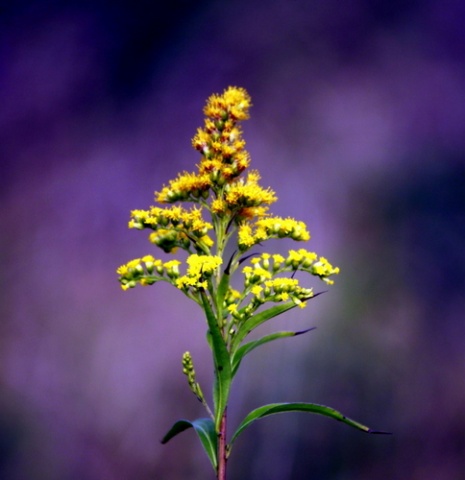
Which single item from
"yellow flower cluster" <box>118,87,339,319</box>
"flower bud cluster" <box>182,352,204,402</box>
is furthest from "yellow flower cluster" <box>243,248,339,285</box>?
"flower bud cluster" <box>182,352,204,402</box>

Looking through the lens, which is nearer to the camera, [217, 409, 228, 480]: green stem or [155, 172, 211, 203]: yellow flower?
[217, 409, 228, 480]: green stem

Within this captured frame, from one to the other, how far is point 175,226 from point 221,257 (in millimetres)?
191

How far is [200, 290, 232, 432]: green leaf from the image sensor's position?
1668mm

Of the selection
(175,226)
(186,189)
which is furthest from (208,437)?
(186,189)

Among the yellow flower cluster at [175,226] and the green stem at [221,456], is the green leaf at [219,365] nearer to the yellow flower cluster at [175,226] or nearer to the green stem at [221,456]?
the green stem at [221,456]

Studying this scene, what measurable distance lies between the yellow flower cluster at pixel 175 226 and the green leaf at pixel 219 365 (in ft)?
0.77

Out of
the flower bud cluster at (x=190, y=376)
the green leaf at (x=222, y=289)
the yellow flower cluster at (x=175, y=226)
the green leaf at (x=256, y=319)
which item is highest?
the yellow flower cluster at (x=175, y=226)

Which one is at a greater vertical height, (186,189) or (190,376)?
(186,189)

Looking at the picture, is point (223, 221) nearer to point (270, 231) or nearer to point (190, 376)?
point (270, 231)

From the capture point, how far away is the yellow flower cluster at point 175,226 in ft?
5.94

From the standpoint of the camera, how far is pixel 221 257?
1.84 m

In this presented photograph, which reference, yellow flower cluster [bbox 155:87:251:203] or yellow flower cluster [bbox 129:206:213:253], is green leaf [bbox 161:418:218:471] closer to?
yellow flower cluster [bbox 129:206:213:253]

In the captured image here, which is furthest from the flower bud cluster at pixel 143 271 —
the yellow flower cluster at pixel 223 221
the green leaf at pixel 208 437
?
the green leaf at pixel 208 437

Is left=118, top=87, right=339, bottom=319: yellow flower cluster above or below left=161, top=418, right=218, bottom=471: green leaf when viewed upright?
above
